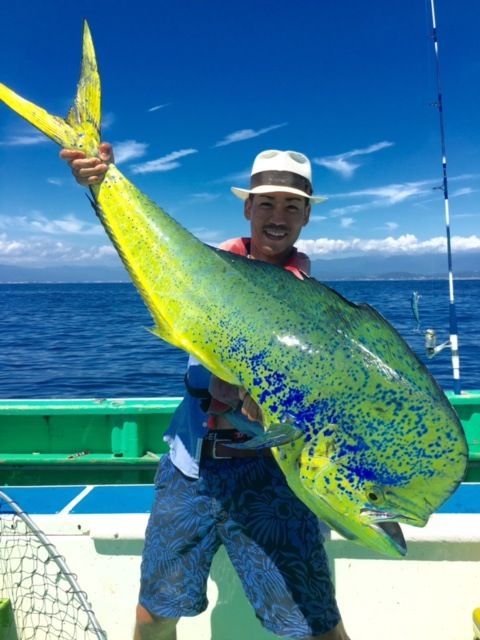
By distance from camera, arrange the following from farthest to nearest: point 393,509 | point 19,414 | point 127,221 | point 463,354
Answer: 1. point 463,354
2. point 19,414
3. point 127,221
4. point 393,509

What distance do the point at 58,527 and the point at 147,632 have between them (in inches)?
36.6

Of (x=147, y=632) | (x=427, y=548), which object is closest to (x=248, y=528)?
(x=147, y=632)

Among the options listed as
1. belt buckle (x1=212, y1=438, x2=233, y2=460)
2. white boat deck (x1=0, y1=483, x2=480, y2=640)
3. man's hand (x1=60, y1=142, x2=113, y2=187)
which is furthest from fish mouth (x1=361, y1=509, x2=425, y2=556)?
man's hand (x1=60, y1=142, x2=113, y2=187)

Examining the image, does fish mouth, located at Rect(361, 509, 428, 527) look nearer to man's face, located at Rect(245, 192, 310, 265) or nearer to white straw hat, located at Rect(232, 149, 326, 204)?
man's face, located at Rect(245, 192, 310, 265)

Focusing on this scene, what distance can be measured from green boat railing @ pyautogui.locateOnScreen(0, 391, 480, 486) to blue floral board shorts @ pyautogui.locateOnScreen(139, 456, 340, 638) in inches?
112

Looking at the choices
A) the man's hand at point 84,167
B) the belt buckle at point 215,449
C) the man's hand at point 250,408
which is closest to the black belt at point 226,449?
the belt buckle at point 215,449

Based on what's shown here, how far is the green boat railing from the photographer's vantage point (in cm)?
511

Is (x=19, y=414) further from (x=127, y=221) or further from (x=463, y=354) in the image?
(x=463, y=354)

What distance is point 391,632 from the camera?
9.68 feet

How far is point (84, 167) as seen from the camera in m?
2.17

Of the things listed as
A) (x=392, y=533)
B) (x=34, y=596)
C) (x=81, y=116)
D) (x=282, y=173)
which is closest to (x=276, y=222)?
(x=282, y=173)

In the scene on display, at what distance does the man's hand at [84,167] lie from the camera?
85.3 inches

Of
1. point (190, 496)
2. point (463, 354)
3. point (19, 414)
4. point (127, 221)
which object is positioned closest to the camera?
point (127, 221)

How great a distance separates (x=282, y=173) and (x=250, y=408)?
36.8 inches
